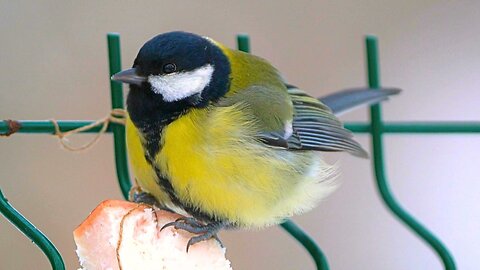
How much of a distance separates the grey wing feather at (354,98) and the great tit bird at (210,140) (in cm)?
17

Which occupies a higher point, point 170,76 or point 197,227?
point 170,76

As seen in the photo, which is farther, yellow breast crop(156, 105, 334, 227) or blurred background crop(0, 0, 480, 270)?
blurred background crop(0, 0, 480, 270)

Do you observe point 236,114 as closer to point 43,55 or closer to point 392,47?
point 43,55

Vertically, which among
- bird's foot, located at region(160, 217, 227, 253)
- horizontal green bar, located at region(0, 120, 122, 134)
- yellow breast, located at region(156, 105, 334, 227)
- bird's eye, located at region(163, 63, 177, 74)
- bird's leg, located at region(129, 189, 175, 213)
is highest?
bird's eye, located at region(163, 63, 177, 74)

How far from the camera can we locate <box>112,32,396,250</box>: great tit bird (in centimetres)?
139

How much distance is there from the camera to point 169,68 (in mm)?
1410

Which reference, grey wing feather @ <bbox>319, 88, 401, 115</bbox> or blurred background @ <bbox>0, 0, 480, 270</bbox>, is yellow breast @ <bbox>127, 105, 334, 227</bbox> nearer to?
grey wing feather @ <bbox>319, 88, 401, 115</bbox>

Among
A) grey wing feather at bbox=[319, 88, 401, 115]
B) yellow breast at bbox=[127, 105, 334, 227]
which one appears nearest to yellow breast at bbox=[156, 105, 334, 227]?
yellow breast at bbox=[127, 105, 334, 227]

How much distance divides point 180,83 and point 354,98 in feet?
1.25

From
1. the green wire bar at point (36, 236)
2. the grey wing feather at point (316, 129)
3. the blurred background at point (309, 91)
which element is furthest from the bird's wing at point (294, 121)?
the blurred background at point (309, 91)

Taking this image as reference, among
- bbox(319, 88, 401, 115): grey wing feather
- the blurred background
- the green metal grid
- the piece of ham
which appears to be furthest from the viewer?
the blurred background

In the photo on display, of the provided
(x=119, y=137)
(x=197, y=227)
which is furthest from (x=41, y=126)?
(x=197, y=227)

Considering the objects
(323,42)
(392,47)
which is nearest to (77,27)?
(323,42)

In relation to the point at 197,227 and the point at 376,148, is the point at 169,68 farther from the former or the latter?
the point at 376,148
